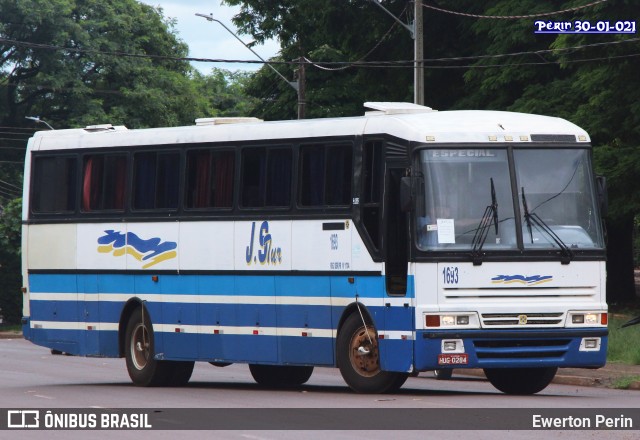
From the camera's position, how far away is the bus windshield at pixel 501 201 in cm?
1805

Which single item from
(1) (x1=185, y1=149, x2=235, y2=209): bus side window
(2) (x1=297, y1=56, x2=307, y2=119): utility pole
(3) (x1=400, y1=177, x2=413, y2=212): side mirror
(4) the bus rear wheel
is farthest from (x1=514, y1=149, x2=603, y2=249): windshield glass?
(2) (x1=297, y1=56, x2=307, y2=119): utility pole

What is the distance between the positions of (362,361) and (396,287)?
41.2 inches

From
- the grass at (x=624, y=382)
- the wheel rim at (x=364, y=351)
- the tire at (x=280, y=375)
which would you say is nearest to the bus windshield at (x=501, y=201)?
the wheel rim at (x=364, y=351)

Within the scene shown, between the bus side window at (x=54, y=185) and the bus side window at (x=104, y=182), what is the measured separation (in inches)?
9.9

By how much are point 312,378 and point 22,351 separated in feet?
53.6

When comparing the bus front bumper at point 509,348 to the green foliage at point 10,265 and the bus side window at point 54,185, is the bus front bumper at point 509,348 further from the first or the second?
the green foliage at point 10,265

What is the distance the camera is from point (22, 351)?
3959 centimetres

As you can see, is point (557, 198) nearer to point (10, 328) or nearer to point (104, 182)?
point (104, 182)

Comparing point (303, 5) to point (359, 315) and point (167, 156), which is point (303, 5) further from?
point (359, 315)

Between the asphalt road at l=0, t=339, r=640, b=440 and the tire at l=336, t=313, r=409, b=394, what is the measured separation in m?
0.23

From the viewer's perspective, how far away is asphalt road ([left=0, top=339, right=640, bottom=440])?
1403cm

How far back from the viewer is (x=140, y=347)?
73.1 feet

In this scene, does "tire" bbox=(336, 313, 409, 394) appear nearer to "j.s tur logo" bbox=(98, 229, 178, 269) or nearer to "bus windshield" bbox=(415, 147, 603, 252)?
"bus windshield" bbox=(415, 147, 603, 252)

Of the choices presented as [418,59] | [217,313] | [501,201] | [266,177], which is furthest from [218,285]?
[418,59]
